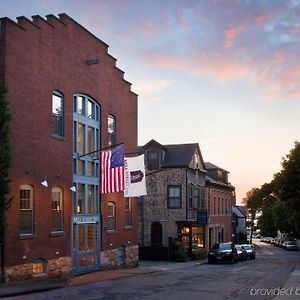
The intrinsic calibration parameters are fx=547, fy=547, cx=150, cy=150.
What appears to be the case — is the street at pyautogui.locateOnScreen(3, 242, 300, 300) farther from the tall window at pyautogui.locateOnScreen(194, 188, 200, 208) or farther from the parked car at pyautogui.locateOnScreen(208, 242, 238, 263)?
the tall window at pyautogui.locateOnScreen(194, 188, 200, 208)

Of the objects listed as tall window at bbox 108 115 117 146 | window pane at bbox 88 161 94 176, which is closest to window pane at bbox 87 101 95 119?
tall window at bbox 108 115 117 146

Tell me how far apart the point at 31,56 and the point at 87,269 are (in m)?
11.5

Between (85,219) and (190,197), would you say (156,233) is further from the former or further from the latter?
(85,219)

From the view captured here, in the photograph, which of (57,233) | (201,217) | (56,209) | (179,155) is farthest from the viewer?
(179,155)

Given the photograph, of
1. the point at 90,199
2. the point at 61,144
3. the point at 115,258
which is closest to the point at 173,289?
the point at 61,144

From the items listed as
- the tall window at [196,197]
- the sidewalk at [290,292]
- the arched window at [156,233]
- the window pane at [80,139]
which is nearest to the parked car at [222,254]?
the arched window at [156,233]

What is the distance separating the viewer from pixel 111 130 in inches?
1262

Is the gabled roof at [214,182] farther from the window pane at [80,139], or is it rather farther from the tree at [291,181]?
the window pane at [80,139]

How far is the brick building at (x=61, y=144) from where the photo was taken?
74.6 ft

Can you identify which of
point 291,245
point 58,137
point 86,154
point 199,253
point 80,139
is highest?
point 80,139

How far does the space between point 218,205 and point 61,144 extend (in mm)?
37102

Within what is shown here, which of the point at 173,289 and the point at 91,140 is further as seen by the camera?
the point at 91,140

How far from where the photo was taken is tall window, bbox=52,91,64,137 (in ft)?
85.1

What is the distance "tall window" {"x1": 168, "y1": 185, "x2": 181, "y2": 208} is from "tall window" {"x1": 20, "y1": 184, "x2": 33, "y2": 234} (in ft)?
84.4
